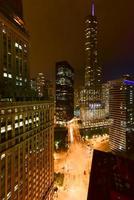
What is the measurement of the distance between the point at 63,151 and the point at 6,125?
75.9m

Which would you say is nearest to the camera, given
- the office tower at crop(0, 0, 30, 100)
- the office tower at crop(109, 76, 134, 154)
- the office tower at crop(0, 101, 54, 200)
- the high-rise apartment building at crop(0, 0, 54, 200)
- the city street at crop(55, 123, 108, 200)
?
the office tower at crop(0, 101, 54, 200)

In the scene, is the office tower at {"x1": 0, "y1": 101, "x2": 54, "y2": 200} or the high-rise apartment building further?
the high-rise apartment building

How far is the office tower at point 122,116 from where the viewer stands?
111219mm

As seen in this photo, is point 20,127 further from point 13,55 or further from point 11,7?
point 11,7

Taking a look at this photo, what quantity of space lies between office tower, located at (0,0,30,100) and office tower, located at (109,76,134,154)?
215 ft

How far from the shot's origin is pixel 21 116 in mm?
42375

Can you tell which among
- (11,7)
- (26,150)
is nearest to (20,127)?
(26,150)

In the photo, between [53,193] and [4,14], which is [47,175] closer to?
[53,193]

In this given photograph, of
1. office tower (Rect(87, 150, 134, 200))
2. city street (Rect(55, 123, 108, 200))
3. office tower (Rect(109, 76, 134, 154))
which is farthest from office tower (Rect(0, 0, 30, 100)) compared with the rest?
office tower (Rect(109, 76, 134, 154))

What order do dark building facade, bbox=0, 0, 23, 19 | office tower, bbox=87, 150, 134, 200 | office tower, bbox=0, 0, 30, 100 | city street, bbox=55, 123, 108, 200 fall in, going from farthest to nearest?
1. city street, bbox=55, 123, 108, 200
2. dark building facade, bbox=0, 0, 23, 19
3. office tower, bbox=0, 0, 30, 100
4. office tower, bbox=87, 150, 134, 200

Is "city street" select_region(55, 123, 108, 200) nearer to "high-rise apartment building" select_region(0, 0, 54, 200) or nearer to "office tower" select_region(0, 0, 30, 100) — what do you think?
"high-rise apartment building" select_region(0, 0, 54, 200)

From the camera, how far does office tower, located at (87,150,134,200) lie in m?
16.0

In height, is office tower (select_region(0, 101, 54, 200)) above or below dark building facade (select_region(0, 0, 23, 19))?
below

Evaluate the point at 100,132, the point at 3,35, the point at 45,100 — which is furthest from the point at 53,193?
the point at 100,132
